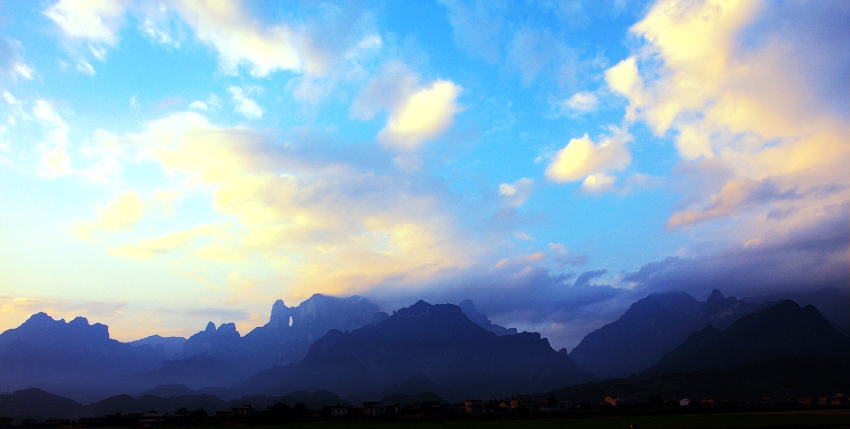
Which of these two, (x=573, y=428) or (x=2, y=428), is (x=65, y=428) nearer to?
(x=2, y=428)

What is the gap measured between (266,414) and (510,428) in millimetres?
105598

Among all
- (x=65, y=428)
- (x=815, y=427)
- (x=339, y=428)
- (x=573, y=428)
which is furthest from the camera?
(x=65, y=428)

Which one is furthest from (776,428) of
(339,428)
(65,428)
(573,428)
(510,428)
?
(65,428)

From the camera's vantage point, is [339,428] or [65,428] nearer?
[339,428]

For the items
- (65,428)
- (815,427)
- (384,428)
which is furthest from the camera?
(65,428)

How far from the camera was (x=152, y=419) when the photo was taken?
18738 cm

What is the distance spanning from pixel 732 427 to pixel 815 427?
13.4 meters

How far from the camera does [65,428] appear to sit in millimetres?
159750

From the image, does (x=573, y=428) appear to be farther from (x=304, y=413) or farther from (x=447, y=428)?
(x=304, y=413)

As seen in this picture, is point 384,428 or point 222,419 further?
point 222,419

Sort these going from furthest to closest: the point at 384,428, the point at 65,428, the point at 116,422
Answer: the point at 116,422, the point at 65,428, the point at 384,428

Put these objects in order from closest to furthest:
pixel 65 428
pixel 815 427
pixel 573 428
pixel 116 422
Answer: pixel 815 427, pixel 573 428, pixel 65 428, pixel 116 422

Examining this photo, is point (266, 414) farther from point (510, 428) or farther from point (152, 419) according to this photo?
point (510, 428)

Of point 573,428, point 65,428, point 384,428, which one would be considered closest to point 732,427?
point 573,428
